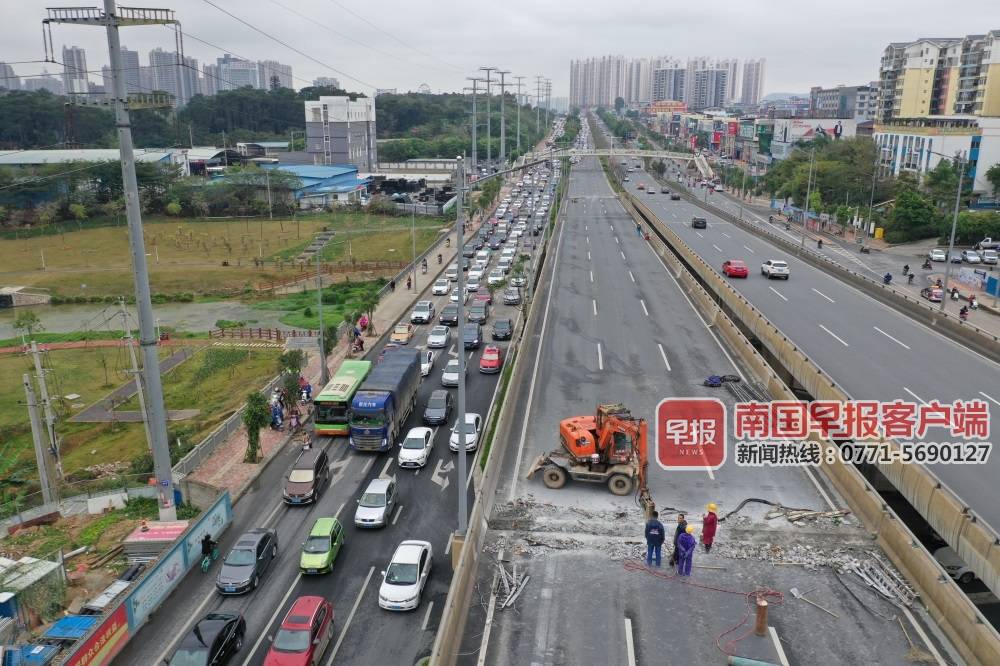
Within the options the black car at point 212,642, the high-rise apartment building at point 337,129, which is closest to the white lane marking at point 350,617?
the black car at point 212,642

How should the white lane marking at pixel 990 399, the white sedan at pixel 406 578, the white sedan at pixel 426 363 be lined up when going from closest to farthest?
the white sedan at pixel 406 578 < the white lane marking at pixel 990 399 < the white sedan at pixel 426 363

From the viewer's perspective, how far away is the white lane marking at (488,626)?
1528cm

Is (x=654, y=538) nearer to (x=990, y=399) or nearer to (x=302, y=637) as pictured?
(x=302, y=637)

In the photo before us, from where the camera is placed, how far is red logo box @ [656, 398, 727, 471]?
82.0 ft

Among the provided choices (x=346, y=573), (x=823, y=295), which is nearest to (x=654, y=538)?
(x=346, y=573)

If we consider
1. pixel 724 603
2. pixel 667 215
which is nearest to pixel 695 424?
pixel 724 603

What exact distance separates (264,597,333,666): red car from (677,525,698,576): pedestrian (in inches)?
362

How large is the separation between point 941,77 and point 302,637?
6045 inches

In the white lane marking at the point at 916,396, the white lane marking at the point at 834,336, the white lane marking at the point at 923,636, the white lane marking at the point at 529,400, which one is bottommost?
the white lane marking at the point at 529,400

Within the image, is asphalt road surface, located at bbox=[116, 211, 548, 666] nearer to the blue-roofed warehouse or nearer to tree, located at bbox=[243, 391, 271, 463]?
tree, located at bbox=[243, 391, 271, 463]

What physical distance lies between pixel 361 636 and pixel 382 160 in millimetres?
169099

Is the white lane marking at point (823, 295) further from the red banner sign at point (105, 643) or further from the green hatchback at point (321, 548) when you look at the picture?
the red banner sign at point (105, 643)

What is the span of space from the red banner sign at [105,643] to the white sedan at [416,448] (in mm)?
12403

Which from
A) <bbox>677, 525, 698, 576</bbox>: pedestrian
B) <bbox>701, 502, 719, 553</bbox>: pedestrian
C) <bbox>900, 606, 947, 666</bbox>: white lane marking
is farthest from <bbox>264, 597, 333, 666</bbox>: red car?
<bbox>900, 606, 947, 666</bbox>: white lane marking
